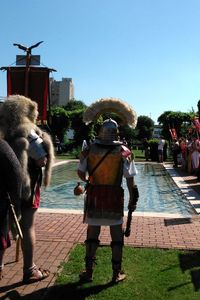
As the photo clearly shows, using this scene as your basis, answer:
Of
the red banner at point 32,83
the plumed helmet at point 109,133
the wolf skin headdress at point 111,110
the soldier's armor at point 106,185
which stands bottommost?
the soldier's armor at point 106,185

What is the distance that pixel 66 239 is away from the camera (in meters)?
6.33

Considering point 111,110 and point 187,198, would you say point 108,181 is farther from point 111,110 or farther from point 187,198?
point 187,198

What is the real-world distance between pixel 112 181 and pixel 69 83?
130m

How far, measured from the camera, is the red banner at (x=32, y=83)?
341 inches

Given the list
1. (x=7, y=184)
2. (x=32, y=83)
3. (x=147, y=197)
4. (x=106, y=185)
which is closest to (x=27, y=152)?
(x=7, y=184)

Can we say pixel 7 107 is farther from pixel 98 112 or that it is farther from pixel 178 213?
pixel 178 213

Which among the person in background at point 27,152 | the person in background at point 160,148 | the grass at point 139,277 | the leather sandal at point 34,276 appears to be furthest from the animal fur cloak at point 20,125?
the person in background at point 160,148

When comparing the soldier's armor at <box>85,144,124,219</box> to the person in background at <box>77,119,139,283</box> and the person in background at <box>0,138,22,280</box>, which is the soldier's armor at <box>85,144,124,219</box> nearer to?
the person in background at <box>77,119,139,283</box>

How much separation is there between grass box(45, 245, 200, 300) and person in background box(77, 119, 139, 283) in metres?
0.24

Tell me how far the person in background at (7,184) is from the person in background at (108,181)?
3.89 ft

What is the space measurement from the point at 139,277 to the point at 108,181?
1.21m

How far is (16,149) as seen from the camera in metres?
4.18

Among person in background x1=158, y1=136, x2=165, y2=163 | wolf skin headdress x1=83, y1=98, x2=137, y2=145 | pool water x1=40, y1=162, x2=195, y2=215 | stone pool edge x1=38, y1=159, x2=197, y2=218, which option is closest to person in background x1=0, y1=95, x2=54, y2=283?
wolf skin headdress x1=83, y1=98, x2=137, y2=145

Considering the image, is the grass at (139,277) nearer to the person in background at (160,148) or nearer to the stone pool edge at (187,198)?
the stone pool edge at (187,198)
